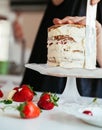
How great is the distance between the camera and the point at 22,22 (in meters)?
3.08

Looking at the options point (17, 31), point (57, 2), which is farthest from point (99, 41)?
point (17, 31)

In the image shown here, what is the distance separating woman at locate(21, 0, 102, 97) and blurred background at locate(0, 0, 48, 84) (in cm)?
164

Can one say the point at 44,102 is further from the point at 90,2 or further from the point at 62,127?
the point at 90,2

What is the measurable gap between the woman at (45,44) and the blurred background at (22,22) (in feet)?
5.40

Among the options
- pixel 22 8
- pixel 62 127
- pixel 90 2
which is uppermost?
pixel 22 8

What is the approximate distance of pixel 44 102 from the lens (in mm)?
830

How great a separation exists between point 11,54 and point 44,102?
2303mm

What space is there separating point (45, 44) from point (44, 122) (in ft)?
2.06

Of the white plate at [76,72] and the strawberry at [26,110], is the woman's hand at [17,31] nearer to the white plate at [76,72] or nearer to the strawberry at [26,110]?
the white plate at [76,72]

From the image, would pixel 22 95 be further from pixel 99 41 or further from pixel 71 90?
pixel 99 41

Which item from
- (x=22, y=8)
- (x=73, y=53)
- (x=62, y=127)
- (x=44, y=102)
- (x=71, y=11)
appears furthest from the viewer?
(x=22, y=8)

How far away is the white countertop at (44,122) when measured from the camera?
67 centimetres

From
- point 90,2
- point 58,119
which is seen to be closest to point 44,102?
point 58,119

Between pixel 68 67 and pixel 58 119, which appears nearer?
pixel 58 119
